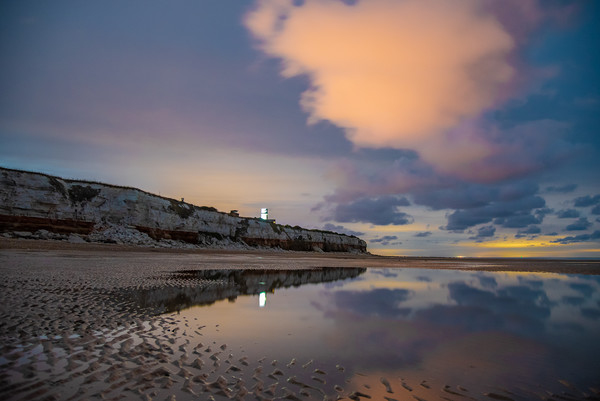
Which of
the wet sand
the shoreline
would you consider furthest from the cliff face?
the wet sand

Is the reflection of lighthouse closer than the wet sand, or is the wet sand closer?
the wet sand

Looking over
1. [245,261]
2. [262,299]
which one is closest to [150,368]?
[262,299]

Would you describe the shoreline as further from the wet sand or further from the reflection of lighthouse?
the wet sand

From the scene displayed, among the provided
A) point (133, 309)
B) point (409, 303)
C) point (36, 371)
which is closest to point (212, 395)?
point (36, 371)

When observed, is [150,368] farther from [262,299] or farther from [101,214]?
[101,214]

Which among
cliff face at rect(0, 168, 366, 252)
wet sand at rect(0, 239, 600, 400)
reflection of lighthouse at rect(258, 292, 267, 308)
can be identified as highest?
cliff face at rect(0, 168, 366, 252)

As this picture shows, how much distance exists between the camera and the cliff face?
3806 centimetres

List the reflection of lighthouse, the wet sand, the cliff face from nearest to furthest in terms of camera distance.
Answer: the wet sand
the reflection of lighthouse
the cliff face

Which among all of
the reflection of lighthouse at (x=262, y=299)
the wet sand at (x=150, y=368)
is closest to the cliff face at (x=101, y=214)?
the reflection of lighthouse at (x=262, y=299)

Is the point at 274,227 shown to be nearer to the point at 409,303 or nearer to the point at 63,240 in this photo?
the point at 63,240

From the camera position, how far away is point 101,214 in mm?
45062

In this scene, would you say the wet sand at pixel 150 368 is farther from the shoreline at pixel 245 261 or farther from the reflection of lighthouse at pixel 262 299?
the shoreline at pixel 245 261

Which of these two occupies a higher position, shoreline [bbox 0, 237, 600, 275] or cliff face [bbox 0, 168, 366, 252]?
cliff face [bbox 0, 168, 366, 252]

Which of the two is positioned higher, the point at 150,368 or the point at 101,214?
the point at 101,214
